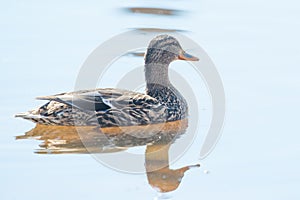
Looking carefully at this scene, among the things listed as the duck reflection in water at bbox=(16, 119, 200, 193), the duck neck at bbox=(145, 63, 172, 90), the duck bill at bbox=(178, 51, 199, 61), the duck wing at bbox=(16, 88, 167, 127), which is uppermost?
the duck bill at bbox=(178, 51, 199, 61)

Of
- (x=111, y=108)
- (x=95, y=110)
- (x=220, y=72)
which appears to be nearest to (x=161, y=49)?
(x=220, y=72)

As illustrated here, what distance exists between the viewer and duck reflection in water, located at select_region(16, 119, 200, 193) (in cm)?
752

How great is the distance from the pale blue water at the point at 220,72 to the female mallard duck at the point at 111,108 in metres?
0.32

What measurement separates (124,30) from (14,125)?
10.2ft

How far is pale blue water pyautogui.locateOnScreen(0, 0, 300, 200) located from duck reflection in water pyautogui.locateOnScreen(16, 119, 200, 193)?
0.15m

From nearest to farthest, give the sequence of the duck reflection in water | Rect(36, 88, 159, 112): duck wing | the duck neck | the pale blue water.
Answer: the pale blue water
the duck reflection in water
Rect(36, 88, 159, 112): duck wing
the duck neck

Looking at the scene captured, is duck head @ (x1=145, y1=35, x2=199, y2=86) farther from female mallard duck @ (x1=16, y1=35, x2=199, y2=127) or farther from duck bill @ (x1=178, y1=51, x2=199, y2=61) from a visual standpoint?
female mallard duck @ (x1=16, y1=35, x2=199, y2=127)

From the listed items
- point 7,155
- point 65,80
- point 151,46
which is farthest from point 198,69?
point 7,155

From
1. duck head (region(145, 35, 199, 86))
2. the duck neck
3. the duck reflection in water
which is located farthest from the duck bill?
the duck reflection in water

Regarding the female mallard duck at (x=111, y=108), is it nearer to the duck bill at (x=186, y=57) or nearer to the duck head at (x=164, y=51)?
the duck head at (x=164, y=51)

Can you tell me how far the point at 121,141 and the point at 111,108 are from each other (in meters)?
0.57

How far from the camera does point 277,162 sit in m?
7.65

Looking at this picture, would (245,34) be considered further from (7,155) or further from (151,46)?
(7,155)

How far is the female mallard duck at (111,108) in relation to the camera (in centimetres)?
870
